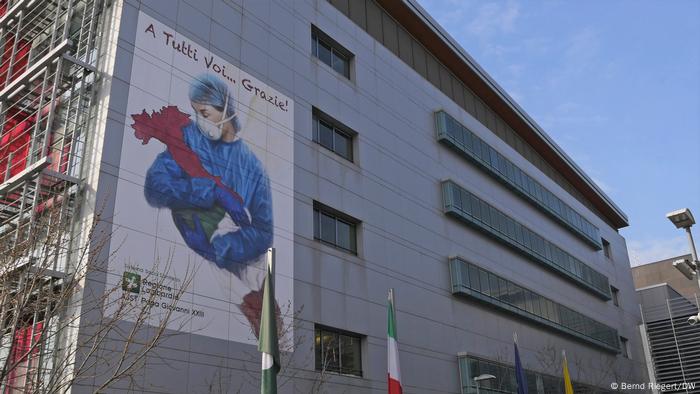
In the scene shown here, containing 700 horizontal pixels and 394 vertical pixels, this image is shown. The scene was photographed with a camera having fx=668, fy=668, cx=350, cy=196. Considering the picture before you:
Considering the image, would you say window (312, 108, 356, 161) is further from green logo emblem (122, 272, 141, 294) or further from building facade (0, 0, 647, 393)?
green logo emblem (122, 272, 141, 294)

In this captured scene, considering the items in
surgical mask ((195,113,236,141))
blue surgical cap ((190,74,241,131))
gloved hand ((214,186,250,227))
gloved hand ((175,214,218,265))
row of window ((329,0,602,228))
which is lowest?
gloved hand ((175,214,218,265))

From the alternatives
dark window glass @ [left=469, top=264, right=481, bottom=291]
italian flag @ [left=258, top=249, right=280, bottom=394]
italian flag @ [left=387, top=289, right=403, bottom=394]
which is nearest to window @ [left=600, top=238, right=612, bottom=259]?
dark window glass @ [left=469, top=264, right=481, bottom=291]

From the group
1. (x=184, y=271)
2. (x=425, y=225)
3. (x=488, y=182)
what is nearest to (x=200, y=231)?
(x=184, y=271)

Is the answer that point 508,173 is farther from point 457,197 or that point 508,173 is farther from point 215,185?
point 215,185

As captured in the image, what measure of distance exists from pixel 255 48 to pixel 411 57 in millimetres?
13393

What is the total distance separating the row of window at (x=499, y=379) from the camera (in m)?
30.7

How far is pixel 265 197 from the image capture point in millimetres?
23609

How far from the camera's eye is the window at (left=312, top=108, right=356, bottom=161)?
2810 cm

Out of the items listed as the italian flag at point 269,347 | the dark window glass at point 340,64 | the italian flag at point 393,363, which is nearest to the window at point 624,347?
the dark window glass at point 340,64

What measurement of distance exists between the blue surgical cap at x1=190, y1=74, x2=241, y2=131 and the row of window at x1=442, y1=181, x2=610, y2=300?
14.6 meters

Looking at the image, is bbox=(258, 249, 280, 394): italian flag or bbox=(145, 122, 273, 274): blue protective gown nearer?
bbox=(258, 249, 280, 394): italian flag

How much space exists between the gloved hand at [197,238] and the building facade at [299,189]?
6 cm

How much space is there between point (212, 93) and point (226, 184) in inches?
129

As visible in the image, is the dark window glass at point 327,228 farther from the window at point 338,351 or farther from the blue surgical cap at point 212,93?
the blue surgical cap at point 212,93
